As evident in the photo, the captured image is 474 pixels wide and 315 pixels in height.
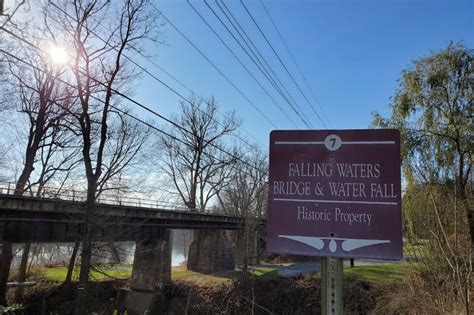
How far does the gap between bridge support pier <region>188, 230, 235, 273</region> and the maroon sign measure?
143 ft

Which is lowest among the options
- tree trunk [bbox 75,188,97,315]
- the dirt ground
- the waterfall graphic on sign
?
the dirt ground

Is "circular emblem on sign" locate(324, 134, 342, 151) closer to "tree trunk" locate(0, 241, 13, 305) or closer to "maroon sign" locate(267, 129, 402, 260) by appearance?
"maroon sign" locate(267, 129, 402, 260)

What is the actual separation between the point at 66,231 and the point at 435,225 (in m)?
19.4

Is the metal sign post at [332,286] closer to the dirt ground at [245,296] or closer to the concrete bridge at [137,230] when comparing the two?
the concrete bridge at [137,230]

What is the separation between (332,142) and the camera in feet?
10.0

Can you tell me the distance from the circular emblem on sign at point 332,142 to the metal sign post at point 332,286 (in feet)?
2.55

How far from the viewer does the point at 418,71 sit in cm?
1953

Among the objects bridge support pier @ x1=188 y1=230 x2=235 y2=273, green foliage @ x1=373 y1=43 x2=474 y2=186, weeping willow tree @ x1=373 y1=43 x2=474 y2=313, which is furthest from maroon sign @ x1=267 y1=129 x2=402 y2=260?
bridge support pier @ x1=188 y1=230 x2=235 y2=273

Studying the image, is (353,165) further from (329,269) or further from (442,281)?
(442,281)

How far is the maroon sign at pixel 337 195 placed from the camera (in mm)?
2863

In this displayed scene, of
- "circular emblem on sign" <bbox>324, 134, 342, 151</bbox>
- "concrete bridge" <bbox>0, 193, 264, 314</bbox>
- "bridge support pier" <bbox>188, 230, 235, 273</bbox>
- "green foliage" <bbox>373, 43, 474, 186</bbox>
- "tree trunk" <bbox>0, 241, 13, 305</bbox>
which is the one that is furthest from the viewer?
"bridge support pier" <bbox>188, 230, 235, 273</bbox>

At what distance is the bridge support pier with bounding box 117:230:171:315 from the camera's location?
1286 inches

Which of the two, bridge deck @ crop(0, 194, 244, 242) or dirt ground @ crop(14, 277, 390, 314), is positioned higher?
bridge deck @ crop(0, 194, 244, 242)

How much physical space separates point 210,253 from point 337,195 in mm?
45200
